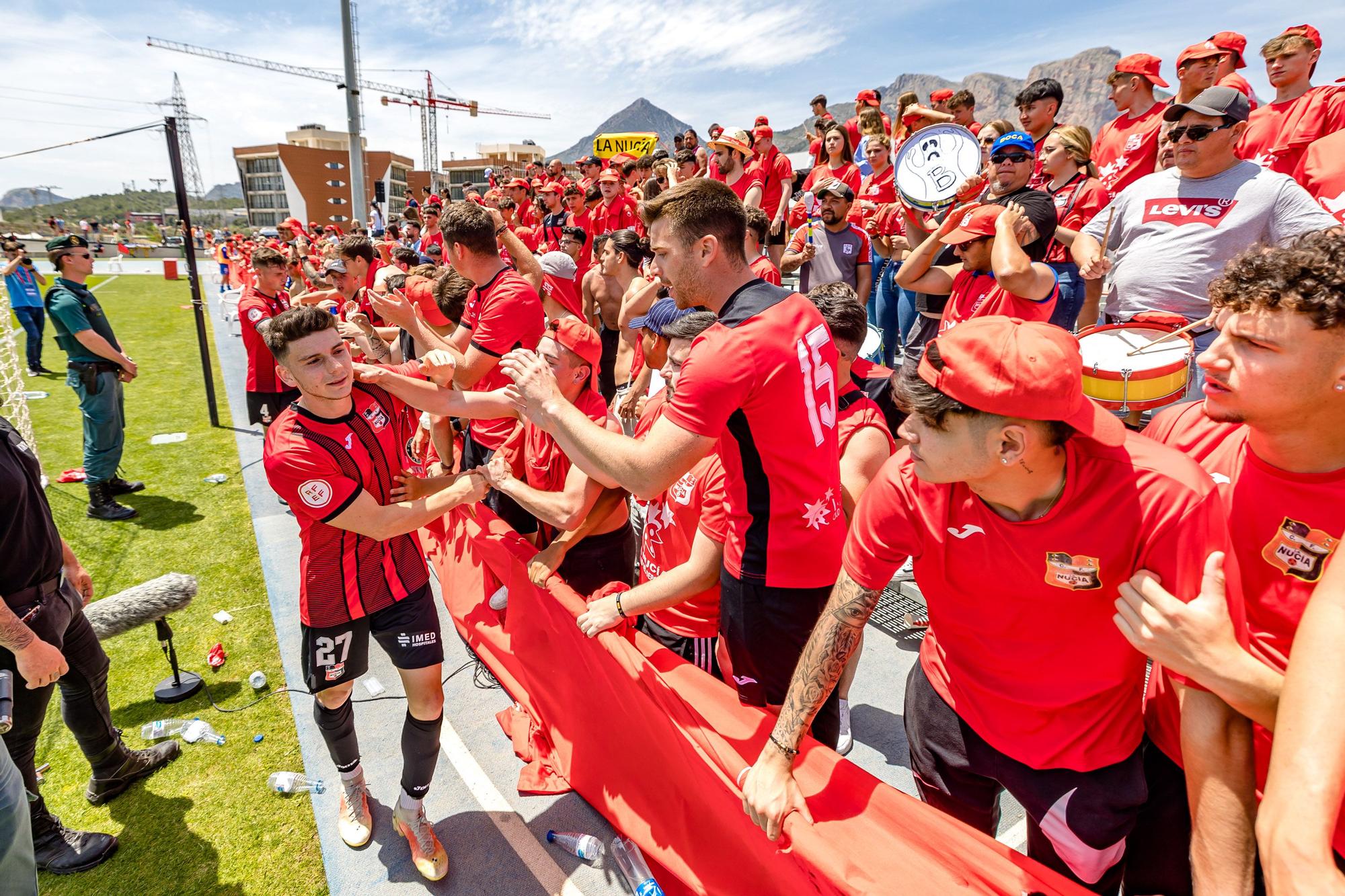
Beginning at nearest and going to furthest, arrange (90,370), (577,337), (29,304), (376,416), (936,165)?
(376,416), (577,337), (936,165), (90,370), (29,304)

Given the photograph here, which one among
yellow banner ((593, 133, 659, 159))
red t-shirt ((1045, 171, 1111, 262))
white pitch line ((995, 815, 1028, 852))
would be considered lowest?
white pitch line ((995, 815, 1028, 852))

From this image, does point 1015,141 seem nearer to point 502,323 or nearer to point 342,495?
point 502,323

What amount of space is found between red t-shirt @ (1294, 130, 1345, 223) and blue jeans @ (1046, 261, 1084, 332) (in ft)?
4.18

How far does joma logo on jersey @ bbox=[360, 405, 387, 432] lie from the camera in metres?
3.22

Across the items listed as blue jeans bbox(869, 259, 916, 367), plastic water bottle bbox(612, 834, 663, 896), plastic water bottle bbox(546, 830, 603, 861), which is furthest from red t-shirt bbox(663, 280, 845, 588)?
blue jeans bbox(869, 259, 916, 367)

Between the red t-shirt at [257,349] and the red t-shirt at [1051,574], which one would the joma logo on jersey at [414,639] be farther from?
the red t-shirt at [257,349]

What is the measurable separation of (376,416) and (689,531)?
1595 millimetres

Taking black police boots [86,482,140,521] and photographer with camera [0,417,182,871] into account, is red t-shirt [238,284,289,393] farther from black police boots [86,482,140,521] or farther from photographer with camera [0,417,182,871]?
photographer with camera [0,417,182,871]

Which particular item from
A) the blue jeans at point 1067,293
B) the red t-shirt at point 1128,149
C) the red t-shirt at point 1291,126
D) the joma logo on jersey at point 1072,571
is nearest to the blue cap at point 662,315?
the joma logo on jersey at point 1072,571

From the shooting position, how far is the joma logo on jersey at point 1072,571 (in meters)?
1.68

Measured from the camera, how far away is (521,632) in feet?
12.0

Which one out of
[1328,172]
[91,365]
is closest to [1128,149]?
[1328,172]

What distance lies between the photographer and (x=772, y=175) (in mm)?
10289

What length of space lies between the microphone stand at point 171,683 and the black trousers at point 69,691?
0.69m
